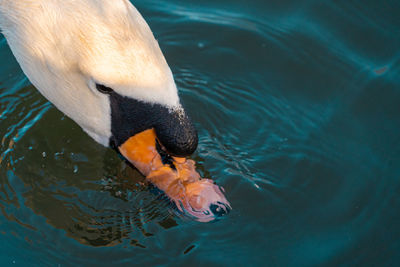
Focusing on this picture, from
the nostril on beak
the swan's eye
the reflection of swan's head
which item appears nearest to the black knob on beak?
the reflection of swan's head

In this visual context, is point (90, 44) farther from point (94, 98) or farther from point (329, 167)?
point (329, 167)

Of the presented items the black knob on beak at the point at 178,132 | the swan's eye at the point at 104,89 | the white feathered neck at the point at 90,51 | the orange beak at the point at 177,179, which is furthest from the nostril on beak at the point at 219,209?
the swan's eye at the point at 104,89

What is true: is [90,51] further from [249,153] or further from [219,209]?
[249,153]

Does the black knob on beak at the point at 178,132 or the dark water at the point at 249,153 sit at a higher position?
the black knob on beak at the point at 178,132

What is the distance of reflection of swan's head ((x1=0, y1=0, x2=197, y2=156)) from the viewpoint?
337 centimetres

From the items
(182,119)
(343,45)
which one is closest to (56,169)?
(182,119)

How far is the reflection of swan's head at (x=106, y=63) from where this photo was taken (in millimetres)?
3369

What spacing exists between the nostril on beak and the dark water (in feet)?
0.34

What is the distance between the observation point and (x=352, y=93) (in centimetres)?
546

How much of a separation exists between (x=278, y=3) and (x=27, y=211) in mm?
4082

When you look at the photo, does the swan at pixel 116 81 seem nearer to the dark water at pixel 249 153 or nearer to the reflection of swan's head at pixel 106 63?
the reflection of swan's head at pixel 106 63

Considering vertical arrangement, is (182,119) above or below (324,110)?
above

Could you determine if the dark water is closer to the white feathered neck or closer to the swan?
the swan

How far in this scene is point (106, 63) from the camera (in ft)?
11.1
